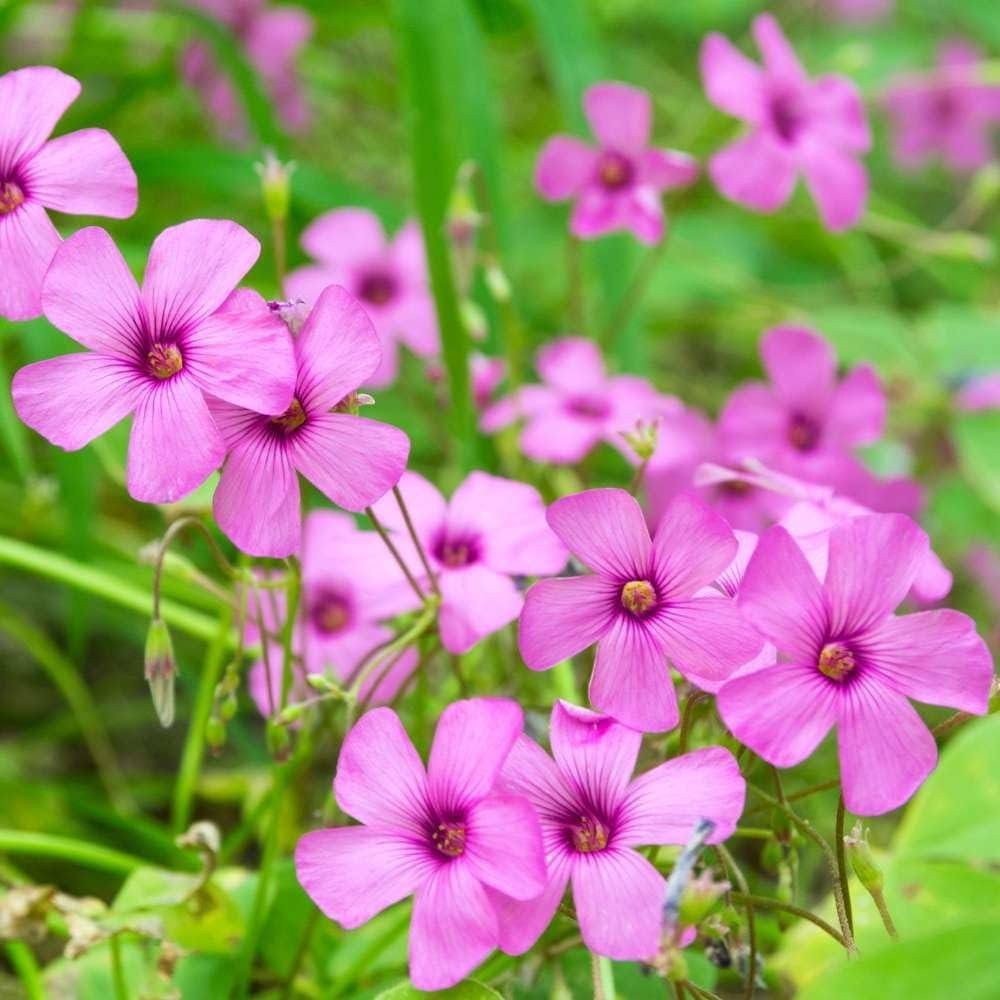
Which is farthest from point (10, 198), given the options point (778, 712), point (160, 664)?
point (778, 712)

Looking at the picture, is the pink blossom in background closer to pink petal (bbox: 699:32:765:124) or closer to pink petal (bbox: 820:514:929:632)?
pink petal (bbox: 699:32:765:124)

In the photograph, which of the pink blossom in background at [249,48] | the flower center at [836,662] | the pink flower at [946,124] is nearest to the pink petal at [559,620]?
the flower center at [836,662]

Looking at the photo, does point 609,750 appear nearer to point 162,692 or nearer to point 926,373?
point 162,692

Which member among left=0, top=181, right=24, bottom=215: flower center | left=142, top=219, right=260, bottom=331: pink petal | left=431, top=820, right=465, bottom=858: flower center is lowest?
left=431, top=820, right=465, bottom=858: flower center

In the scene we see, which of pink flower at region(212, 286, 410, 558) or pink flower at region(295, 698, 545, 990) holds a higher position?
pink flower at region(212, 286, 410, 558)

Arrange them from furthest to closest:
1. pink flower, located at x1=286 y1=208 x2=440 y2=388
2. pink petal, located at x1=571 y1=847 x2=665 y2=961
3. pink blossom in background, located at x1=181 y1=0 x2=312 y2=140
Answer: pink blossom in background, located at x1=181 y1=0 x2=312 y2=140 → pink flower, located at x1=286 y1=208 x2=440 y2=388 → pink petal, located at x1=571 y1=847 x2=665 y2=961

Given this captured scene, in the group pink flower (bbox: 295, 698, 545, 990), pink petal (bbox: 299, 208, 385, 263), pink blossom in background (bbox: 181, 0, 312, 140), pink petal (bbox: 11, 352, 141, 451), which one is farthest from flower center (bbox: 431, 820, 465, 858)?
pink blossom in background (bbox: 181, 0, 312, 140)

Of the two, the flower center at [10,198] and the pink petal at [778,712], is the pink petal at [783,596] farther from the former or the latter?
the flower center at [10,198]

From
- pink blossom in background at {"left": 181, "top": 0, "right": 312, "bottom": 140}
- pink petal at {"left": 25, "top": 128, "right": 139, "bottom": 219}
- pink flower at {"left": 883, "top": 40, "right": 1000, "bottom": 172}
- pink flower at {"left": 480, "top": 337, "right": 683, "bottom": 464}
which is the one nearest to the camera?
pink petal at {"left": 25, "top": 128, "right": 139, "bottom": 219}
